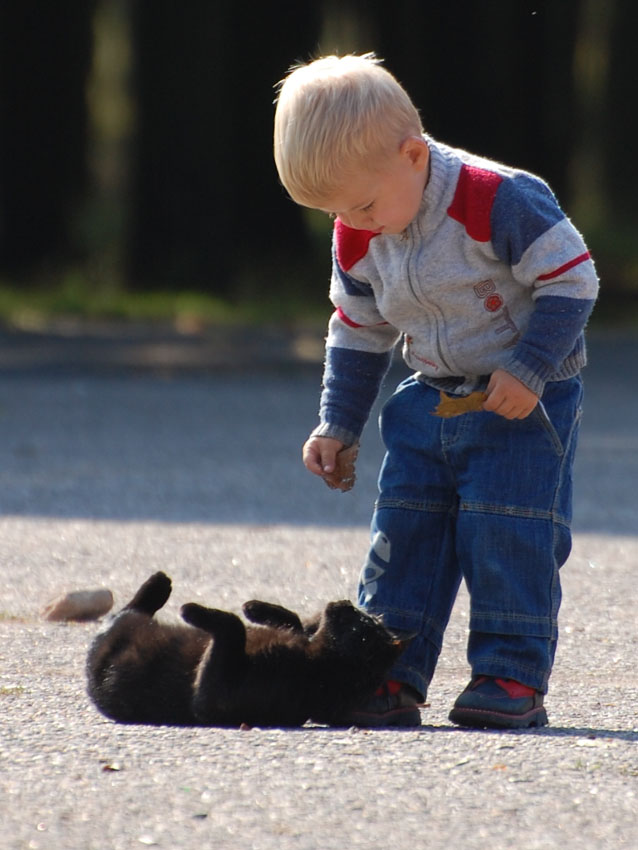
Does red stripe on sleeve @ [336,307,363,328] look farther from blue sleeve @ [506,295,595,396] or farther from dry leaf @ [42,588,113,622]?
dry leaf @ [42,588,113,622]

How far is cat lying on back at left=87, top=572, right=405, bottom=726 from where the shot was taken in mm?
3057

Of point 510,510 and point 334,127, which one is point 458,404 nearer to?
point 510,510

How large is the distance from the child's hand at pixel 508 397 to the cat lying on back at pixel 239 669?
51 cm

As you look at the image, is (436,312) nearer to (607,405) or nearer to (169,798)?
(169,798)

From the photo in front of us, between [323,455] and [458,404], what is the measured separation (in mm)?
360

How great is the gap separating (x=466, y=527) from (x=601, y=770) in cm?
67

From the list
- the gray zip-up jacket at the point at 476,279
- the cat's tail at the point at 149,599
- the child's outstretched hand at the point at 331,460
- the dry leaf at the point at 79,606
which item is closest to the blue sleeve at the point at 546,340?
the gray zip-up jacket at the point at 476,279

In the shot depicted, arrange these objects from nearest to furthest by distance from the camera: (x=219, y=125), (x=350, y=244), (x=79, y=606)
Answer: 1. (x=350, y=244)
2. (x=79, y=606)
3. (x=219, y=125)

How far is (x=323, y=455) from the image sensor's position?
3.42m

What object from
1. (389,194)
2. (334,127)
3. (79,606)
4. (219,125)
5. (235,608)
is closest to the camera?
(334,127)

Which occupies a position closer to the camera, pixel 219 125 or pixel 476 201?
pixel 476 201

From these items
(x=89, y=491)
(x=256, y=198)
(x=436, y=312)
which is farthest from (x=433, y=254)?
(x=256, y=198)

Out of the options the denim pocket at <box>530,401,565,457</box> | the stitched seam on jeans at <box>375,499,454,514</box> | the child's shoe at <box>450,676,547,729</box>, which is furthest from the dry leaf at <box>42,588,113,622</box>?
the denim pocket at <box>530,401,565,457</box>

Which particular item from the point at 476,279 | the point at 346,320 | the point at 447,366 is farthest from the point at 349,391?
the point at 476,279
